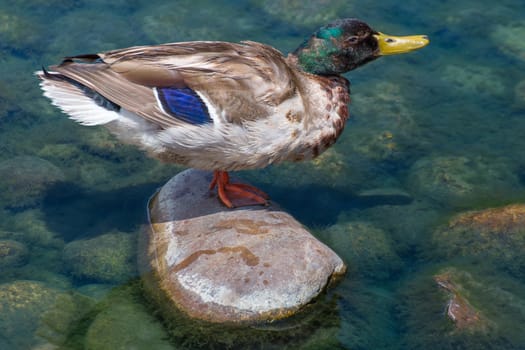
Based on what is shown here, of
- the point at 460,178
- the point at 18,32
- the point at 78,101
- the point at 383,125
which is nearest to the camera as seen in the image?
the point at 78,101

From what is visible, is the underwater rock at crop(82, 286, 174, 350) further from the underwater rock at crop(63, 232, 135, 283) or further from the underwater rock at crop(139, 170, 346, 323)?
the underwater rock at crop(63, 232, 135, 283)

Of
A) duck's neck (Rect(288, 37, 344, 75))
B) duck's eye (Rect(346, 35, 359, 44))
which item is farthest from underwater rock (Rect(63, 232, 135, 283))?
duck's eye (Rect(346, 35, 359, 44))

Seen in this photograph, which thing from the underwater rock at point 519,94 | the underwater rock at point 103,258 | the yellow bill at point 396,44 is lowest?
the underwater rock at point 103,258

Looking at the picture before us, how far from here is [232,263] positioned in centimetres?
483

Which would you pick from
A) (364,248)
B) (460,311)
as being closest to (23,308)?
(364,248)

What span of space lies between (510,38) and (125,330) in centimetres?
493

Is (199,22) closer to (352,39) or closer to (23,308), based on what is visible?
(352,39)

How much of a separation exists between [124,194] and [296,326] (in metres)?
2.00

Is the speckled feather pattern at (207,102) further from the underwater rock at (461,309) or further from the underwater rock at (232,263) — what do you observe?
the underwater rock at (461,309)

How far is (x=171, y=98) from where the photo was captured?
4.94 meters

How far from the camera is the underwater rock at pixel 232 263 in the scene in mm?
4715

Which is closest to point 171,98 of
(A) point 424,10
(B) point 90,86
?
(B) point 90,86

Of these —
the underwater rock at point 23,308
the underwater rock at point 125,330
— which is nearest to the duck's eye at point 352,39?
the underwater rock at point 125,330

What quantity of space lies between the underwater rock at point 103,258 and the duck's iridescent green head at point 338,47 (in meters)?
1.78
